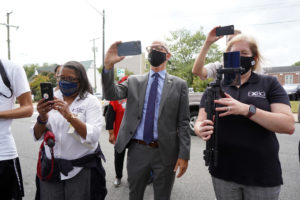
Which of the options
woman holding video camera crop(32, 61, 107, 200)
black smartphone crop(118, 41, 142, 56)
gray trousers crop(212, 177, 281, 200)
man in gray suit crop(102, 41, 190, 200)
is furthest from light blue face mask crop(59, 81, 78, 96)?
gray trousers crop(212, 177, 281, 200)

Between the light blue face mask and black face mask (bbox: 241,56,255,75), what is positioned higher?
black face mask (bbox: 241,56,255,75)

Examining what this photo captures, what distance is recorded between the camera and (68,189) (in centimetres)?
175

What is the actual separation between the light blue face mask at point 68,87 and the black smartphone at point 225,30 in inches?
48.7

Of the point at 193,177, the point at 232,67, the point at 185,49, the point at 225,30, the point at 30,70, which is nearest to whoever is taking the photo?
the point at 232,67

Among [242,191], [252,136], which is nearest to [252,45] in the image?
[252,136]

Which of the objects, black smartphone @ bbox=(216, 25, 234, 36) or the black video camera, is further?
black smartphone @ bbox=(216, 25, 234, 36)

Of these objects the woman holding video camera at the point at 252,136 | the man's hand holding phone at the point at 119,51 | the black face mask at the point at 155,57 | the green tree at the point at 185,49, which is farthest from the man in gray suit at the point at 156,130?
the green tree at the point at 185,49

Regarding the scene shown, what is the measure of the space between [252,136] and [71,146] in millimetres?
1371

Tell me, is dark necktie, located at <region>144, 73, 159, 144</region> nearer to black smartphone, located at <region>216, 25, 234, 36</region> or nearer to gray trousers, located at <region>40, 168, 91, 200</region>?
gray trousers, located at <region>40, 168, 91, 200</region>

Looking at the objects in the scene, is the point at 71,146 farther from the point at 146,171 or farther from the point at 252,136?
the point at 252,136

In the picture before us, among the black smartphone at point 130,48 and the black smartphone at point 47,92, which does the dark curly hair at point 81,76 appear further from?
the black smartphone at point 130,48

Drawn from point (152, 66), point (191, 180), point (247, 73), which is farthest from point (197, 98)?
point (247, 73)

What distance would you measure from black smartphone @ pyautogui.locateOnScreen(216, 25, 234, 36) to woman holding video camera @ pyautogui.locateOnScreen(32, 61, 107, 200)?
117 cm

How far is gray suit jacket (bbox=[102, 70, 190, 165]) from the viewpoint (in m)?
2.05
